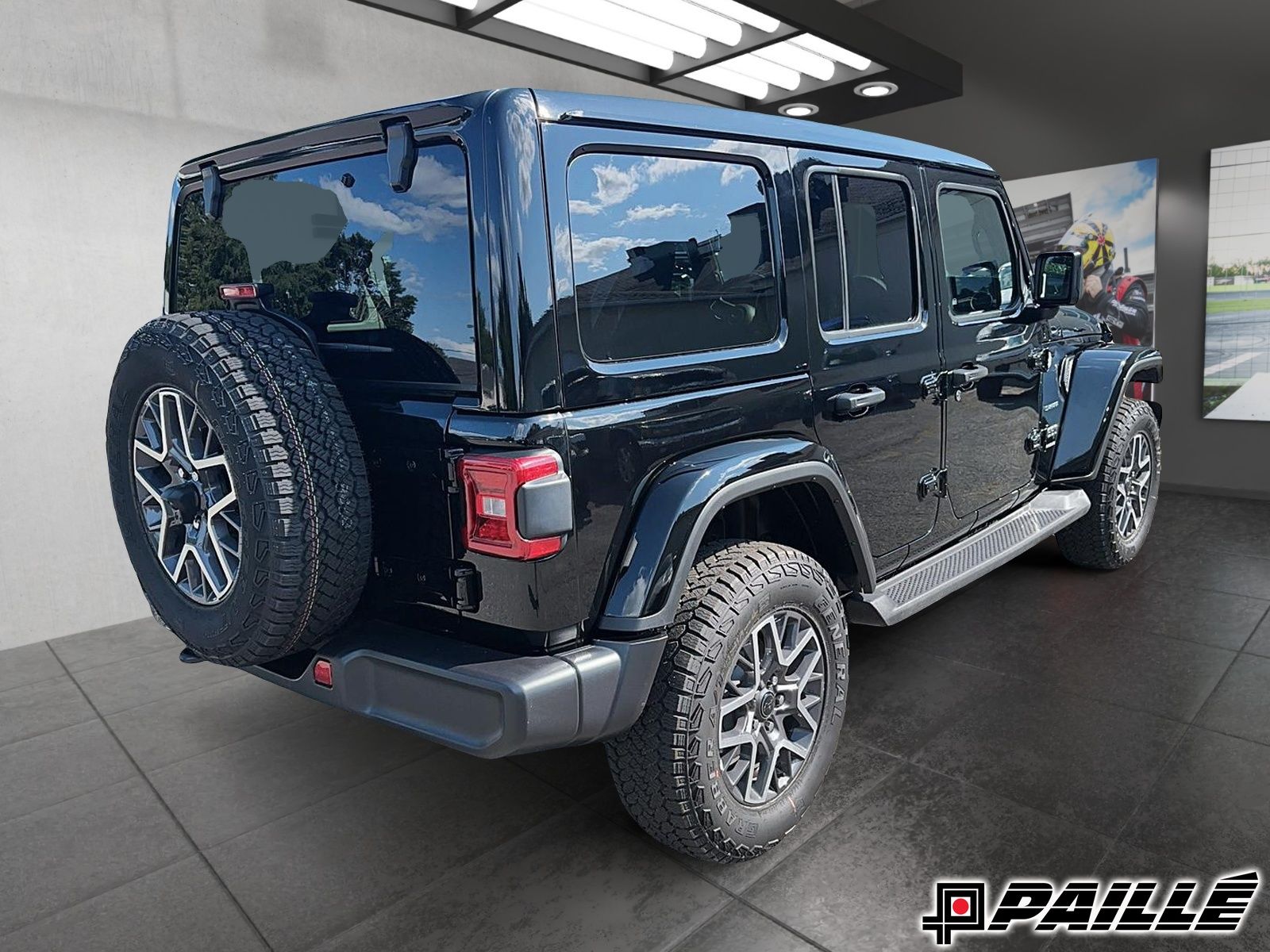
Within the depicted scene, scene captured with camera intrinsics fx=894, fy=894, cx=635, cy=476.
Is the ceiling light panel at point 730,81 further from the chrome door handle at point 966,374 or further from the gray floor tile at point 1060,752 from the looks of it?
the gray floor tile at point 1060,752

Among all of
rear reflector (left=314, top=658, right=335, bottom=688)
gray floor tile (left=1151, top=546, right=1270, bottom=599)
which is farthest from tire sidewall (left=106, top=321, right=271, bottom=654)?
gray floor tile (left=1151, top=546, right=1270, bottom=599)

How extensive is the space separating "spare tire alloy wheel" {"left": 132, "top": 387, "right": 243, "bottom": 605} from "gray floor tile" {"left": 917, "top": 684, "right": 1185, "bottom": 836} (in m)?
1.97

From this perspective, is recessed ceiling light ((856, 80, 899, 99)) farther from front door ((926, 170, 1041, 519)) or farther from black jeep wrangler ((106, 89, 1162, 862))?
black jeep wrangler ((106, 89, 1162, 862))

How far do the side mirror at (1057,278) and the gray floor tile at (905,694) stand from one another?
1464 millimetres

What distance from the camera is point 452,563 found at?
1878 mm

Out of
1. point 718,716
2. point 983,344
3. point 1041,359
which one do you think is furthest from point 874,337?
point 1041,359

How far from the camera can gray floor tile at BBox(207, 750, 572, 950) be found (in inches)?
81.9

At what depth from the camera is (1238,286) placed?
5582mm

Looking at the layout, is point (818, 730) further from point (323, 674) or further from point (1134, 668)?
point (1134, 668)

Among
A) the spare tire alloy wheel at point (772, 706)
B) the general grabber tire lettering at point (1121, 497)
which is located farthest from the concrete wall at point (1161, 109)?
the spare tire alloy wheel at point (772, 706)

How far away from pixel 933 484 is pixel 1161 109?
4.33 m

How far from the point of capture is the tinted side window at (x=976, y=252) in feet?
10.2

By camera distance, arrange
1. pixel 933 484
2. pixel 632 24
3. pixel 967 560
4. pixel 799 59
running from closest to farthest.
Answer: pixel 933 484, pixel 967 560, pixel 632 24, pixel 799 59

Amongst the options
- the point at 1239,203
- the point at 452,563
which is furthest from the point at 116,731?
the point at 1239,203
